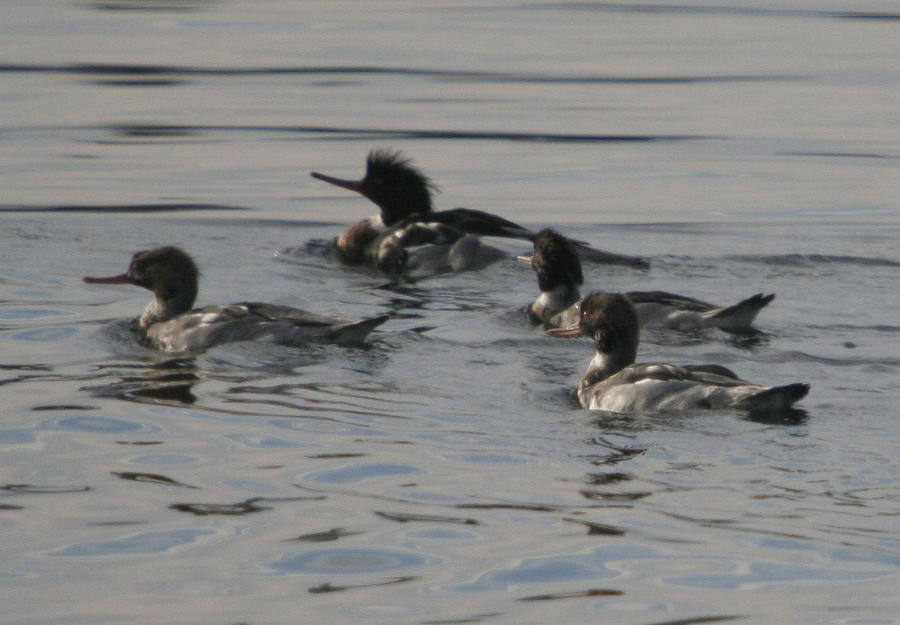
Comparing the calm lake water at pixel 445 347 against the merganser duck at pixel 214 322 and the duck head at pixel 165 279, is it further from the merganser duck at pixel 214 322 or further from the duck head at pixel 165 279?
the duck head at pixel 165 279

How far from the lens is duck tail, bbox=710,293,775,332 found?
38.8ft

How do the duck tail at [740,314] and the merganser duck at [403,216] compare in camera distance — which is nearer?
the duck tail at [740,314]

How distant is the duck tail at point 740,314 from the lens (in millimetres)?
11828

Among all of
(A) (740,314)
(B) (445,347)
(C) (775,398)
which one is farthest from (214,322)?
(C) (775,398)

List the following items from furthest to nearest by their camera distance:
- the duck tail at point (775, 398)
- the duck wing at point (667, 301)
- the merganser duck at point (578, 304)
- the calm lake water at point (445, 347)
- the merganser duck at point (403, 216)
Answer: the merganser duck at point (403, 216)
the duck wing at point (667, 301)
the merganser duck at point (578, 304)
the duck tail at point (775, 398)
the calm lake water at point (445, 347)

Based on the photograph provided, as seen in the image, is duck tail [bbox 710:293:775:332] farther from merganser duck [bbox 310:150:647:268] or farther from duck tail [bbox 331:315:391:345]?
merganser duck [bbox 310:150:647:268]

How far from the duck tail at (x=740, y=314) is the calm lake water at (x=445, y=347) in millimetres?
99

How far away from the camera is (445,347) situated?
11.4 m

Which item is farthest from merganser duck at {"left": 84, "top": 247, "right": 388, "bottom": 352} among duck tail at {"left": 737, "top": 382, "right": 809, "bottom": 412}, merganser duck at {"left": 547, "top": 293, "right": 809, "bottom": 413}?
duck tail at {"left": 737, "top": 382, "right": 809, "bottom": 412}

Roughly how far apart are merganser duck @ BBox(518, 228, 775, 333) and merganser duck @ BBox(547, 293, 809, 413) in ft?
3.33

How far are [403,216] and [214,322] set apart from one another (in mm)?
4999

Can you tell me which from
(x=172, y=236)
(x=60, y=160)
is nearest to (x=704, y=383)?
(x=172, y=236)

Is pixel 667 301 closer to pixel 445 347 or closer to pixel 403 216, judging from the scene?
pixel 445 347

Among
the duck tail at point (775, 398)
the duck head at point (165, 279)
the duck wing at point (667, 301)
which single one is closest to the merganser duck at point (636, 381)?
the duck tail at point (775, 398)
